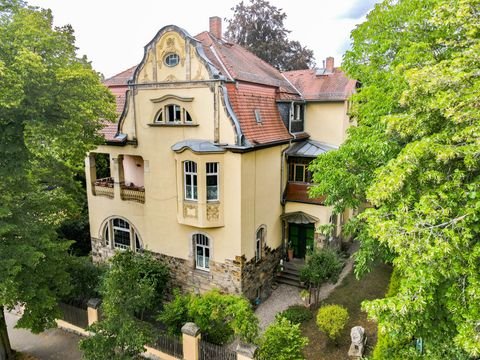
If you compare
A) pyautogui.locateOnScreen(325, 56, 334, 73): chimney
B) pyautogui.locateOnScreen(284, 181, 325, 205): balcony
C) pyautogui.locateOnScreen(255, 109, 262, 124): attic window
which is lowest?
pyautogui.locateOnScreen(284, 181, 325, 205): balcony

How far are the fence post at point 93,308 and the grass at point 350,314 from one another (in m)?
8.30

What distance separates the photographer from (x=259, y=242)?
17625mm

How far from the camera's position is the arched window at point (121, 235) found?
1900cm

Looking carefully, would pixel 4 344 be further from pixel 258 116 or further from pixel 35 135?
pixel 258 116

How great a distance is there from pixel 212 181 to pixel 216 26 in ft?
35.2

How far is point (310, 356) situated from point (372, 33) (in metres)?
11.7

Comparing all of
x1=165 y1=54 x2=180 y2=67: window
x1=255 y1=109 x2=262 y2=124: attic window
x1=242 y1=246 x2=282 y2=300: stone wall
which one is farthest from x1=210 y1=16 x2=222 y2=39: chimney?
x1=242 y1=246 x2=282 y2=300: stone wall

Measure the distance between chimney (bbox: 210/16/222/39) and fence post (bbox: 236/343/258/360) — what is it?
17.3m

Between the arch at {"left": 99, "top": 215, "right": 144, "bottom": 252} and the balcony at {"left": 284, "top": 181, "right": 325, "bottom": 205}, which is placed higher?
the balcony at {"left": 284, "top": 181, "right": 325, "bottom": 205}

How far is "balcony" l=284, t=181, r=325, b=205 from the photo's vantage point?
18703 mm

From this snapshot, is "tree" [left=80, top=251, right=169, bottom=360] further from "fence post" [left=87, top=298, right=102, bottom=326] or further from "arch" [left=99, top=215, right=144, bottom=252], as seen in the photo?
"arch" [left=99, top=215, right=144, bottom=252]

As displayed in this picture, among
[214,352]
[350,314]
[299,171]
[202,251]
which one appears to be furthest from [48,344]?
[299,171]

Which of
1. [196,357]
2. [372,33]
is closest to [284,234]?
[196,357]

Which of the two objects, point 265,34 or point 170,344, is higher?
point 265,34
